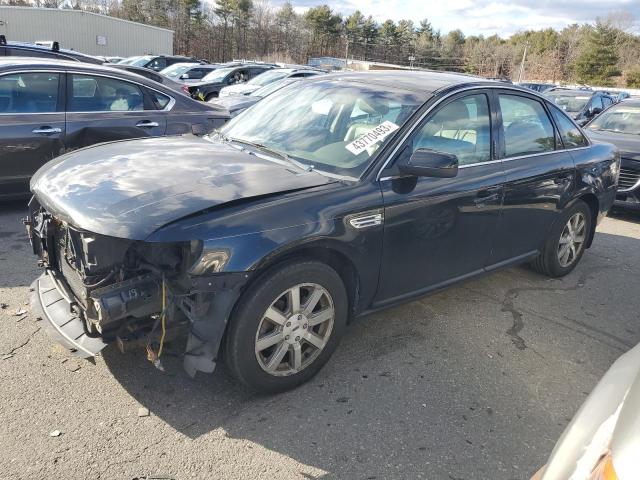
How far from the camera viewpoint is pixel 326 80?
13.4 feet

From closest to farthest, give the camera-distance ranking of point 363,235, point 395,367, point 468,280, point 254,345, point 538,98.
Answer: point 254,345 < point 363,235 < point 395,367 < point 468,280 < point 538,98

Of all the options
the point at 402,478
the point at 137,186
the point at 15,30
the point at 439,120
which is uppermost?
the point at 15,30

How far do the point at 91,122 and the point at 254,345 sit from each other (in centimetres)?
414

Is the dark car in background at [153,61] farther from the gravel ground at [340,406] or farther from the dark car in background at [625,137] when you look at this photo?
the gravel ground at [340,406]

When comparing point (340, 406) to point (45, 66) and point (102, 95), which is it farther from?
point (45, 66)

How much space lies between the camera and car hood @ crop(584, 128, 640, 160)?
24.5 ft

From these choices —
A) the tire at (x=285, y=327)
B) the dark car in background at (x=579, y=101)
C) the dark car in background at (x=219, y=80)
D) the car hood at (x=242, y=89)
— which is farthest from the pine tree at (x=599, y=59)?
the tire at (x=285, y=327)

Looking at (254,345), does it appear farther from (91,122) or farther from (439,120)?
(91,122)

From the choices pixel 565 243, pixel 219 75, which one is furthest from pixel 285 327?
pixel 219 75

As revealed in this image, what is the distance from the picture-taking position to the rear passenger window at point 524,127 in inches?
158

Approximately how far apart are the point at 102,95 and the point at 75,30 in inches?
1595

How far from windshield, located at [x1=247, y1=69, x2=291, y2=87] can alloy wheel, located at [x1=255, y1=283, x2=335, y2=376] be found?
496 inches

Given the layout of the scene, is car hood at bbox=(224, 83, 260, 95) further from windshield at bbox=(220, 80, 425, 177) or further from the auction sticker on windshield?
the auction sticker on windshield

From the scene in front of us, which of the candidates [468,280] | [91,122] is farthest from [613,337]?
[91,122]
